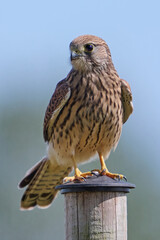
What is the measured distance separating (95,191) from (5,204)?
10.6m

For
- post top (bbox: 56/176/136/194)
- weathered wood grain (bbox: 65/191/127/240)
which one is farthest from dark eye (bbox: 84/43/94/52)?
weathered wood grain (bbox: 65/191/127/240)

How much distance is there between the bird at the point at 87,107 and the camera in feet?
18.1

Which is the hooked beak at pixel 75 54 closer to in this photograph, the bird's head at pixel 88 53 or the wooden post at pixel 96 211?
the bird's head at pixel 88 53

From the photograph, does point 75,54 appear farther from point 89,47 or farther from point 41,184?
point 41,184

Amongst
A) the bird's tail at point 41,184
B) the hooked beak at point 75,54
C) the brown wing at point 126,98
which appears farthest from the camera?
the bird's tail at point 41,184

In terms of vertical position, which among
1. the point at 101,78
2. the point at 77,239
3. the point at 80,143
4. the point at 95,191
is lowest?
the point at 77,239

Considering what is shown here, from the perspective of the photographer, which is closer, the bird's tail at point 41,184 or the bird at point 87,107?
the bird at point 87,107

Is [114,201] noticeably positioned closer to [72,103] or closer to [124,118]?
[72,103]

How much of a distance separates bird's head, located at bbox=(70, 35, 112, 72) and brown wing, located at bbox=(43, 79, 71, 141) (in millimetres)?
221

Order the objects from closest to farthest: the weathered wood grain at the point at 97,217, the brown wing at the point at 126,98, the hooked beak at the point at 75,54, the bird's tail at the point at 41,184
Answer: the weathered wood grain at the point at 97,217, the hooked beak at the point at 75,54, the brown wing at the point at 126,98, the bird's tail at the point at 41,184

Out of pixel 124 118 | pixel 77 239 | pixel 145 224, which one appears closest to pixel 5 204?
pixel 145 224

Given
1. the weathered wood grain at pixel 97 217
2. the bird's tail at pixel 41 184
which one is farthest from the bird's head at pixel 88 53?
the weathered wood grain at pixel 97 217

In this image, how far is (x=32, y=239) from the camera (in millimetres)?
12555

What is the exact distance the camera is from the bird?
5531mm
